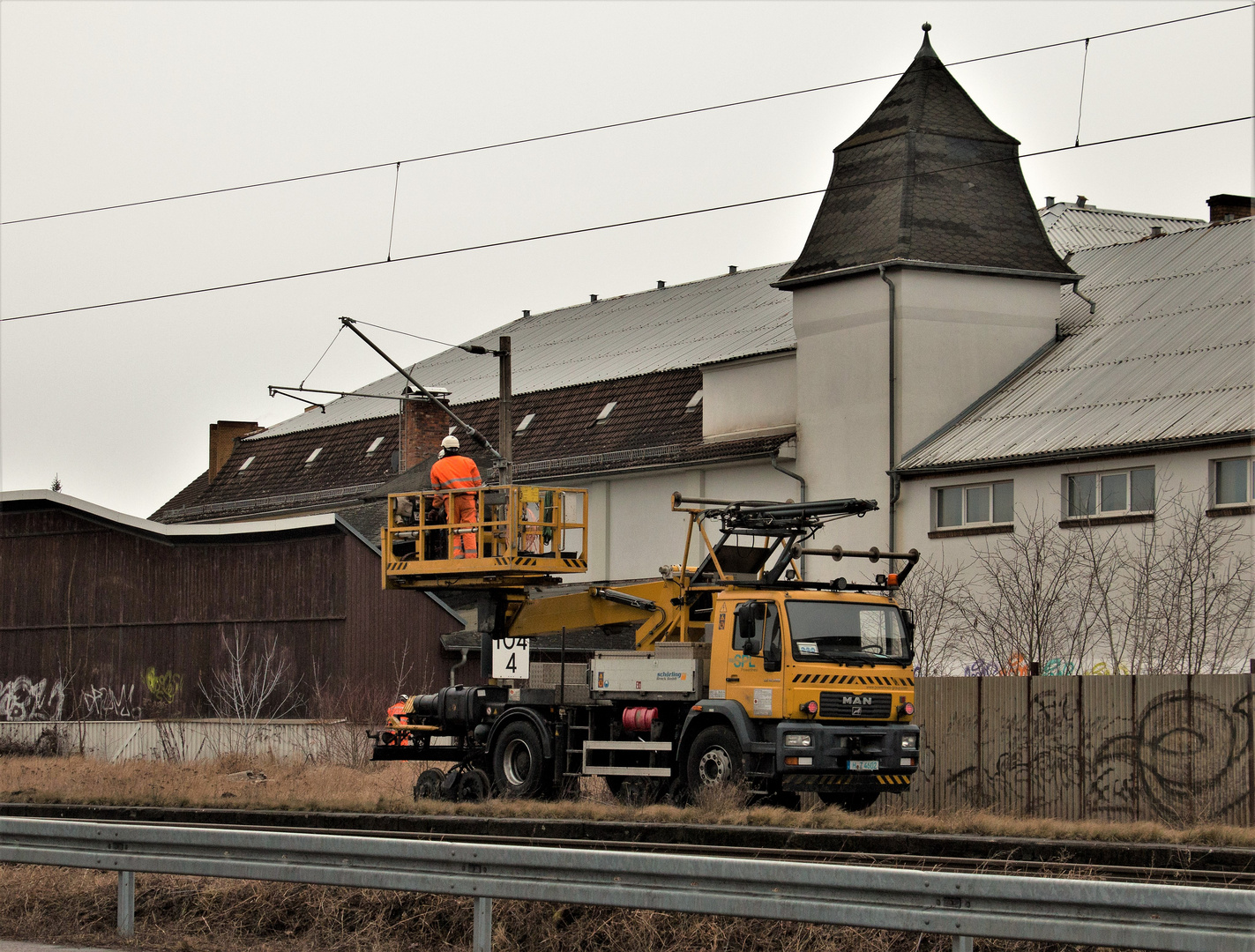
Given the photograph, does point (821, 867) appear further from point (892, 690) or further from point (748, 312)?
point (748, 312)

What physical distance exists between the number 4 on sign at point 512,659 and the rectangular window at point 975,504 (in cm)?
1381

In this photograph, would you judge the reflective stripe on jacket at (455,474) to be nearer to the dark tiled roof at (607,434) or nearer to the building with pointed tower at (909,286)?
the building with pointed tower at (909,286)

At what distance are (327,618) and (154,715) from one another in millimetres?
5243

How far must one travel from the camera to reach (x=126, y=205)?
85.0ft

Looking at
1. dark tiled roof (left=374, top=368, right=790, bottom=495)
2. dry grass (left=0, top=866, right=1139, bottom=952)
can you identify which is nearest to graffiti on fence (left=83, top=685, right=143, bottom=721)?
dark tiled roof (left=374, top=368, right=790, bottom=495)

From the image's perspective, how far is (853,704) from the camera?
66.0 ft

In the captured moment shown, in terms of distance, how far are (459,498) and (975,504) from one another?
48.8 ft

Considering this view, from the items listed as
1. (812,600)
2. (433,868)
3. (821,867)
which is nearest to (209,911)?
(433,868)

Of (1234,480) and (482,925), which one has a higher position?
(1234,480)

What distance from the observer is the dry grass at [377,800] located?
17062 millimetres

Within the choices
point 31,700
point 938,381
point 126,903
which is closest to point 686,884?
point 126,903

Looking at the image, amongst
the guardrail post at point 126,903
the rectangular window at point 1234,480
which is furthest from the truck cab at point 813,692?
the rectangular window at point 1234,480

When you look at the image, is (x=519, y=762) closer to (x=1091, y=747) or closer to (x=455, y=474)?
(x=455, y=474)

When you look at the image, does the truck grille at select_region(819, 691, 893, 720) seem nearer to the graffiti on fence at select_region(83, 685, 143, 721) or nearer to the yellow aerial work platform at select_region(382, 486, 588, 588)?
the yellow aerial work platform at select_region(382, 486, 588, 588)
